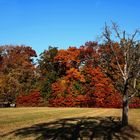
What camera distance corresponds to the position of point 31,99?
86125mm

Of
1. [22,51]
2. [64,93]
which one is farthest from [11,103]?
[22,51]

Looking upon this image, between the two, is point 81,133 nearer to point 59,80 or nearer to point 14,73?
point 59,80

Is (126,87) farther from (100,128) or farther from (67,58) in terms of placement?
(67,58)

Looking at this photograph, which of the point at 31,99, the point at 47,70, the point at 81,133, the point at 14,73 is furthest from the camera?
the point at 47,70

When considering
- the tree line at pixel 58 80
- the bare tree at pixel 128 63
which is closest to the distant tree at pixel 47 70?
the tree line at pixel 58 80

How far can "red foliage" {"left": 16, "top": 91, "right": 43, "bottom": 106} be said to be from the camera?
86000mm

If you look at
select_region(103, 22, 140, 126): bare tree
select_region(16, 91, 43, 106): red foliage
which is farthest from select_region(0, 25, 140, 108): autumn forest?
select_region(103, 22, 140, 126): bare tree

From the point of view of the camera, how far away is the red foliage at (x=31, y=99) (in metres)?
86.0

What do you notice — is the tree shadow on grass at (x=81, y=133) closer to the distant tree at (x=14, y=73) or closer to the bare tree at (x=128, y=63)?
the bare tree at (x=128, y=63)

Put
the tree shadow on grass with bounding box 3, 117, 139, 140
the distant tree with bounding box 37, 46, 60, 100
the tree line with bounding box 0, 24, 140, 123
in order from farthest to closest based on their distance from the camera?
the distant tree with bounding box 37, 46, 60, 100 < the tree line with bounding box 0, 24, 140, 123 < the tree shadow on grass with bounding box 3, 117, 139, 140

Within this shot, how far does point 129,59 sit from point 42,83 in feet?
211

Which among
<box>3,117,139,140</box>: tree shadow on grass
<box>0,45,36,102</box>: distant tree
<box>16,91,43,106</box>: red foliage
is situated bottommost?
<box>3,117,139,140</box>: tree shadow on grass

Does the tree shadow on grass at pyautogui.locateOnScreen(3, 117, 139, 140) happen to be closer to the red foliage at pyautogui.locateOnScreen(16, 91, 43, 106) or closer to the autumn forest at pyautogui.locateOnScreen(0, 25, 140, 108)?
the autumn forest at pyautogui.locateOnScreen(0, 25, 140, 108)

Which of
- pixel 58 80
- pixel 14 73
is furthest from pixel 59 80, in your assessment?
pixel 14 73
